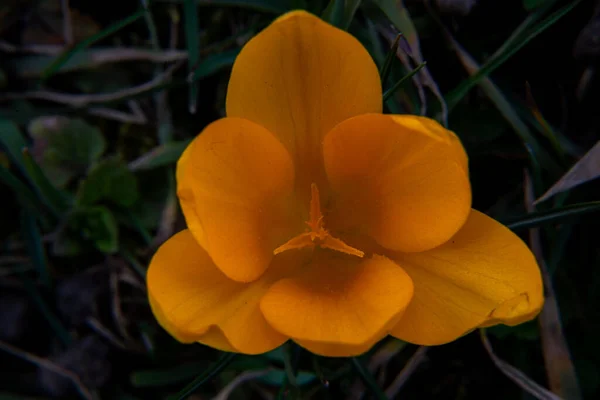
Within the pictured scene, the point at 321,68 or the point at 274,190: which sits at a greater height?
the point at 321,68

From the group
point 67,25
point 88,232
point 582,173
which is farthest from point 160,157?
point 582,173

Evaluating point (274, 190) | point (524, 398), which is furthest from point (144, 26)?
point (524, 398)

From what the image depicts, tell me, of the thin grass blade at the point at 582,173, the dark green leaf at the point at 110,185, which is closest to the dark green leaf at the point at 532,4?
the thin grass blade at the point at 582,173

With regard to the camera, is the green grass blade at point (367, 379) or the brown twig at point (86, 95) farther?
the brown twig at point (86, 95)

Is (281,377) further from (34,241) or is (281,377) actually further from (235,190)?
(34,241)

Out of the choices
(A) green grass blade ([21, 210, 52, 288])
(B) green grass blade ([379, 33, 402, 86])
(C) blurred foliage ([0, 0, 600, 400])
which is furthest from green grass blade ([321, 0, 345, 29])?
(A) green grass blade ([21, 210, 52, 288])

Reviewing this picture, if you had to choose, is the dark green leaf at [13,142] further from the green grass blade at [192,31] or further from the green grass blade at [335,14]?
the green grass blade at [335,14]

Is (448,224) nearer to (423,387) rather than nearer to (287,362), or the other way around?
(287,362)
